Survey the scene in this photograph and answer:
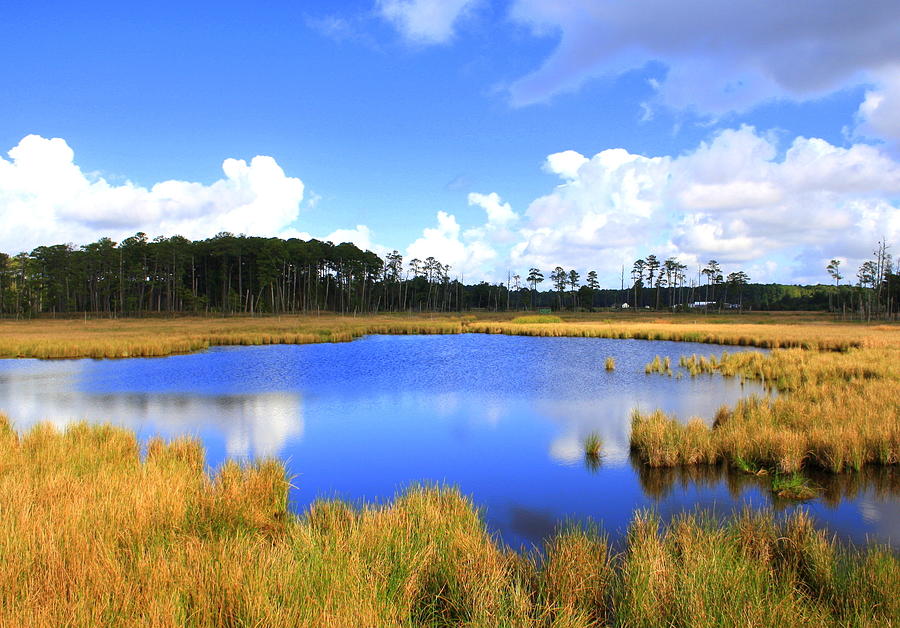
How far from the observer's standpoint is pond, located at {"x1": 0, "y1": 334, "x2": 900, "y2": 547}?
8.50m

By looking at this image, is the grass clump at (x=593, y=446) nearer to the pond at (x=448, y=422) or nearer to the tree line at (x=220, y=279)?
the pond at (x=448, y=422)

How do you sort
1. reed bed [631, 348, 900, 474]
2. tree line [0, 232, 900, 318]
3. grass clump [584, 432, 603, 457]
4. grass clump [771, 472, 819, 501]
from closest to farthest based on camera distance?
1. grass clump [771, 472, 819, 501]
2. reed bed [631, 348, 900, 474]
3. grass clump [584, 432, 603, 457]
4. tree line [0, 232, 900, 318]

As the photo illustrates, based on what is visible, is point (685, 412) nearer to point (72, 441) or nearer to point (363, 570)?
point (363, 570)

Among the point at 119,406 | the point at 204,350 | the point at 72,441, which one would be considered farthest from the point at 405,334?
the point at 72,441

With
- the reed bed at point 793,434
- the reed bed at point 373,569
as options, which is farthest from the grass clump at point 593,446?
the reed bed at point 373,569

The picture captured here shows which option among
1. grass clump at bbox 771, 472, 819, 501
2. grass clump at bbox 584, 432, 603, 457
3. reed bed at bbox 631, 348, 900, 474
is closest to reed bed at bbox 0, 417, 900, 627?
grass clump at bbox 771, 472, 819, 501

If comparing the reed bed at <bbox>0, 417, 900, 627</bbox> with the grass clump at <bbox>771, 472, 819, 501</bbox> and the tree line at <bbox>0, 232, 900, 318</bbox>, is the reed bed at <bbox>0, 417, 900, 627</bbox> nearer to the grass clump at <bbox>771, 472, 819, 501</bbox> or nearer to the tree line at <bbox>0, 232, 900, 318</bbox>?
the grass clump at <bbox>771, 472, 819, 501</bbox>

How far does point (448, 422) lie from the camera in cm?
1491

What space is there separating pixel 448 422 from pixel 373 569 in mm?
9996

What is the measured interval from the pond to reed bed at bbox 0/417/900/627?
5.52 feet

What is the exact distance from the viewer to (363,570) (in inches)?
191

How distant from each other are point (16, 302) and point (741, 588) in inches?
4299

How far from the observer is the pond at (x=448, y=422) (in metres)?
8.50

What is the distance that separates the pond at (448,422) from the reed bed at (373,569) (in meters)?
1.68
